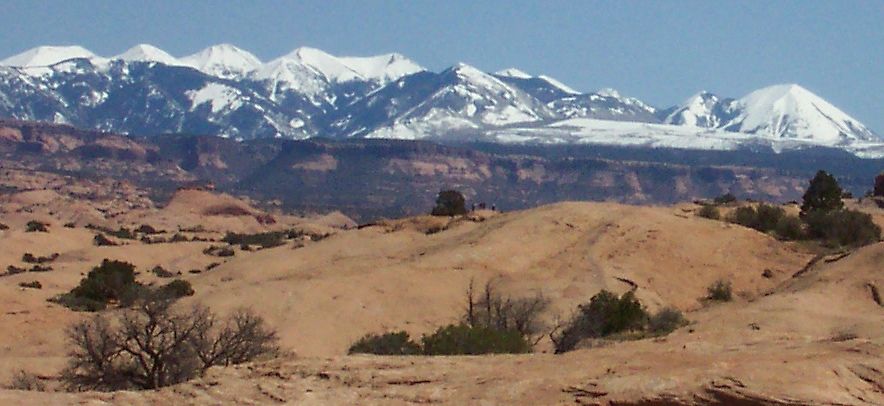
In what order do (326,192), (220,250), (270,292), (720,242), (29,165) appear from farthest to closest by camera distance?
(326,192) → (29,165) → (220,250) → (720,242) → (270,292)

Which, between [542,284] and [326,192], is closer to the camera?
[542,284]

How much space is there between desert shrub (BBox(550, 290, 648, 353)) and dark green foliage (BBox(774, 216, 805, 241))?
45.1 ft

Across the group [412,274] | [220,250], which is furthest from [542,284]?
[220,250]

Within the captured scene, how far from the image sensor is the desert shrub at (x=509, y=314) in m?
30.6

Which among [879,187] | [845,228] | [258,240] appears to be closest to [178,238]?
[258,240]

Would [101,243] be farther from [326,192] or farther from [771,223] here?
[326,192]

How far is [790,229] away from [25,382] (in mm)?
31019

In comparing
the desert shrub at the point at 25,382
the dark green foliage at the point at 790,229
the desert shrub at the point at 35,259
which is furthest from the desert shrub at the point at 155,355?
the desert shrub at the point at 35,259

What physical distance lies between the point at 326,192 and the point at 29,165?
45689mm

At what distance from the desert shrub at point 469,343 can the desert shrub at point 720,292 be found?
16.0 meters

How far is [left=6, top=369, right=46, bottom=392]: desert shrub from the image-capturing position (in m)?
22.7

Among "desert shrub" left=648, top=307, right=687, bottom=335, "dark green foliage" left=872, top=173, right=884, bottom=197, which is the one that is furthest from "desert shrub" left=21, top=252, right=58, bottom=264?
"dark green foliage" left=872, top=173, right=884, bottom=197

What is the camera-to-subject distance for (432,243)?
154ft

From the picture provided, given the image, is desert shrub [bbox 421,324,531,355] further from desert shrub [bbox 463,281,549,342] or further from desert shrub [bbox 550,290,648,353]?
desert shrub [bbox 550,290,648,353]
